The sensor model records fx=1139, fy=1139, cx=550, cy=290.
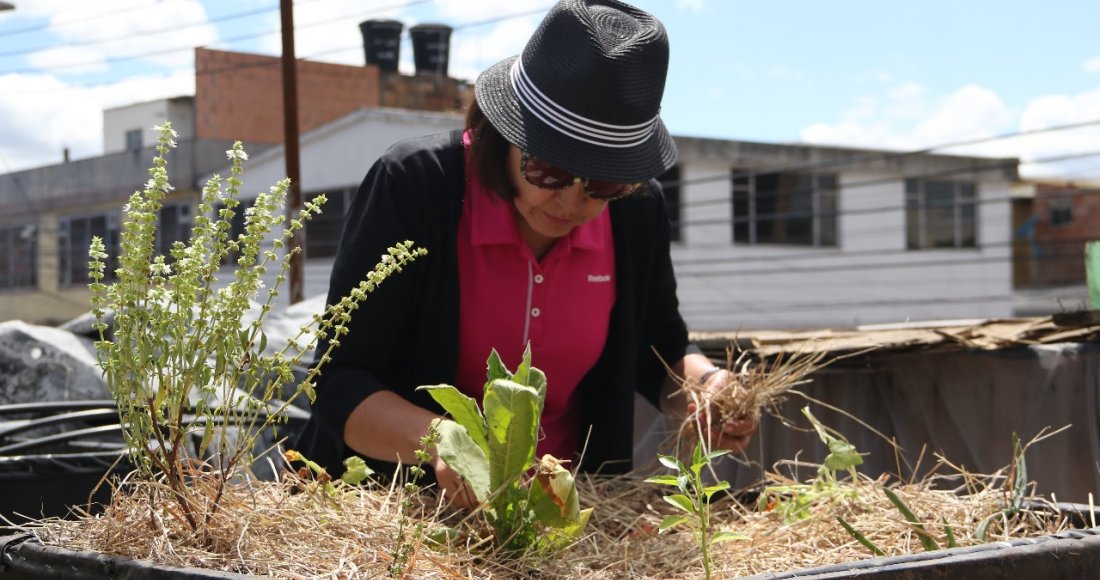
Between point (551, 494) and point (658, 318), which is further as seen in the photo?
point (658, 318)

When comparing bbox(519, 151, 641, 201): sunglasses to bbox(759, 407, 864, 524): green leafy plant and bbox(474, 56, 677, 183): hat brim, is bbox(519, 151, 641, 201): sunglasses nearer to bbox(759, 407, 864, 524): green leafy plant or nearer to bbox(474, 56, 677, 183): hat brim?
bbox(474, 56, 677, 183): hat brim

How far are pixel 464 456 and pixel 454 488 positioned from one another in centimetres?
11

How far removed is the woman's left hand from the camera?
1720 mm

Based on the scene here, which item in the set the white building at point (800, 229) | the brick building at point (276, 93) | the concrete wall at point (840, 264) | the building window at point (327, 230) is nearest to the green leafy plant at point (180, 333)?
the white building at point (800, 229)

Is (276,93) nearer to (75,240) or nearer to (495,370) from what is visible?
(75,240)

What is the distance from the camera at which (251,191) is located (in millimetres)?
22922

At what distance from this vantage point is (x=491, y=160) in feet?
6.16

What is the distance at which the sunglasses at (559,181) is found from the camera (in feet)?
5.60

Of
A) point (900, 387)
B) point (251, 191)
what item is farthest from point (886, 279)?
point (900, 387)

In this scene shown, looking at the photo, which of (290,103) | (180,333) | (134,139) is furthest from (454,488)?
(134,139)

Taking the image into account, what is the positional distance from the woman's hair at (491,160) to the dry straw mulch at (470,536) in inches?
20.8

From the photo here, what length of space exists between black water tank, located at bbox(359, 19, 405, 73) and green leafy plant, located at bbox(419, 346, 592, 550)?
82.3 feet

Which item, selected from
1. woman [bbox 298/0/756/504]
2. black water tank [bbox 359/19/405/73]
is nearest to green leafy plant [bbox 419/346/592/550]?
woman [bbox 298/0/756/504]

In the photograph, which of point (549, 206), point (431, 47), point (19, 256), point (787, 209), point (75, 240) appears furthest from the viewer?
point (19, 256)
